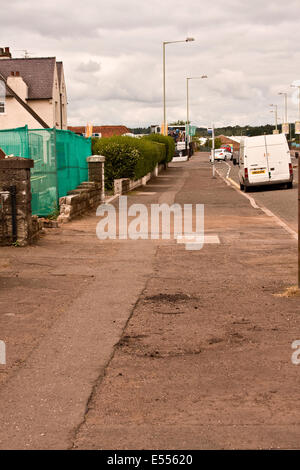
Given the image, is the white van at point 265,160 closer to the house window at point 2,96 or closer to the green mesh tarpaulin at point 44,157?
the green mesh tarpaulin at point 44,157

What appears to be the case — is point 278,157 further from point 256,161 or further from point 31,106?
point 31,106

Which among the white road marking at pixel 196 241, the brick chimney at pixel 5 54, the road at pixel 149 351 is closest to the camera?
the road at pixel 149 351

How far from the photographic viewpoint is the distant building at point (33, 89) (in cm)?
4897

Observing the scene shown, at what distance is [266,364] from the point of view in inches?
220

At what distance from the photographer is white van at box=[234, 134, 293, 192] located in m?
29.6

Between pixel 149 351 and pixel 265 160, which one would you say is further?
pixel 265 160

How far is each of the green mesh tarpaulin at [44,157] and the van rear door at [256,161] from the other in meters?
13.1

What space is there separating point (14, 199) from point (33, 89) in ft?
140

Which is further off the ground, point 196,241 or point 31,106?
point 31,106

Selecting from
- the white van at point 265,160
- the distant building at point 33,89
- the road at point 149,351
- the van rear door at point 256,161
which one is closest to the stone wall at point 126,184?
the white van at point 265,160

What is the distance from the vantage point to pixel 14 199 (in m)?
12.4

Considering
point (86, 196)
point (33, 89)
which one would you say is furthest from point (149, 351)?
point (33, 89)
